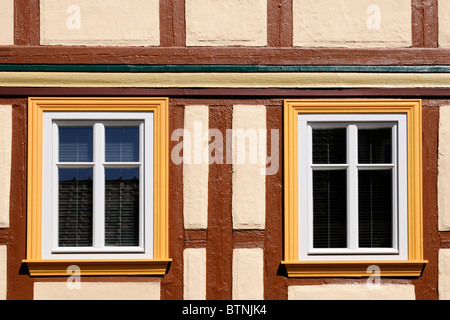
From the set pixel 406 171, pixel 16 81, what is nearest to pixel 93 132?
pixel 16 81

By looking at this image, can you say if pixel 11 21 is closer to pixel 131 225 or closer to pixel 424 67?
pixel 131 225

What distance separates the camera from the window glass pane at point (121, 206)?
16.6 feet

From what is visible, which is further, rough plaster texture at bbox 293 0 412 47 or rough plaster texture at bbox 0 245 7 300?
rough plaster texture at bbox 293 0 412 47

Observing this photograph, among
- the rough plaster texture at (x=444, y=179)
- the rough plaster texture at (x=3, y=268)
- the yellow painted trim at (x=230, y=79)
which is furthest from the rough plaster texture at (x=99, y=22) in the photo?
the rough plaster texture at (x=444, y=179)

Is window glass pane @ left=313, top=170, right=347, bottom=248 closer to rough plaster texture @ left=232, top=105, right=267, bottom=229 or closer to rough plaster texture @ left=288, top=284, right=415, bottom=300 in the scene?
rough plaster texture @ left=288, top=284, right=415, bottom=300

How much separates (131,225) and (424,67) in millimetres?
Result: 3349

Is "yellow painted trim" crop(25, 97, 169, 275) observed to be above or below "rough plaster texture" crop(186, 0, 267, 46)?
below

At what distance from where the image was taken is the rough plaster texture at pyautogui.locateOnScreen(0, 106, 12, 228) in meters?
4.95

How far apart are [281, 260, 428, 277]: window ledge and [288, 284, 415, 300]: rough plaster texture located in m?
0.12

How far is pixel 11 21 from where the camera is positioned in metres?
5.02

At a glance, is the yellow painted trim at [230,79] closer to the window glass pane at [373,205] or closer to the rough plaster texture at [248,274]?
the window glass pane at [373,205]

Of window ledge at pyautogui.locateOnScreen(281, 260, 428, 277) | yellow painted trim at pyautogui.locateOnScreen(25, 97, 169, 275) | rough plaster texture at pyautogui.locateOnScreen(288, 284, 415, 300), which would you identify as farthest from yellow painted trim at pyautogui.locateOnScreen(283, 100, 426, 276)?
yellow painted trim at pyautogui.locateOnScreen(25, 97, 169, 275)

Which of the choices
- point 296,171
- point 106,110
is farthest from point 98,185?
point 296,171

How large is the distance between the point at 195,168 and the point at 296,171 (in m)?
1.01
